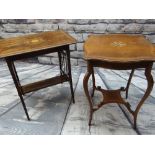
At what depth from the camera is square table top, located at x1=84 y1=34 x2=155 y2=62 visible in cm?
141

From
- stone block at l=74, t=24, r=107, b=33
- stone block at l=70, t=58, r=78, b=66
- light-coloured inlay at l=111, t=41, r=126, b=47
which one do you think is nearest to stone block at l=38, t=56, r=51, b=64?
stone block at l=70, t=58, r=78, b=66

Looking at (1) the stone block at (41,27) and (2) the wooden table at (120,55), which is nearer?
Result: (2) the wooden table at (120,55)

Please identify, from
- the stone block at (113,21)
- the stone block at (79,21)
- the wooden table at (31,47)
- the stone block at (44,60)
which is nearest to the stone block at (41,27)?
the stone block at (79,21)

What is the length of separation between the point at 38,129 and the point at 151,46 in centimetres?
124

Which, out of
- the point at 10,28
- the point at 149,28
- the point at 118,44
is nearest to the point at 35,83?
the point at 118,44

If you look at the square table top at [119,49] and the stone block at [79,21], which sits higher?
the square table top at [119,49]

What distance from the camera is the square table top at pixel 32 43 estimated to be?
1.59 meters

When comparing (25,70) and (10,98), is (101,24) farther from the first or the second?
(10,98)

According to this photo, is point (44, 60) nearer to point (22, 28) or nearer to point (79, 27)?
point (22, 28)

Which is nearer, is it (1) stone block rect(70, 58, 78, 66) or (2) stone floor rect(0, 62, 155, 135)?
(2) stone floor rect(0, 62, 155, 135)

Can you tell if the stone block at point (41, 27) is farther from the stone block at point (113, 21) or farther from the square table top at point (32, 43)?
the square table top at point (32, 43)

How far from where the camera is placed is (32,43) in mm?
1737

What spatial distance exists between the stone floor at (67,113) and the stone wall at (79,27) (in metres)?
0.69

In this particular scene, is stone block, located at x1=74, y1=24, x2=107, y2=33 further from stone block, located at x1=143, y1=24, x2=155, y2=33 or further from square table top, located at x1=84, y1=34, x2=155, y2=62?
square table top, located at x1=84, y1=34, x2=155, y2=62
